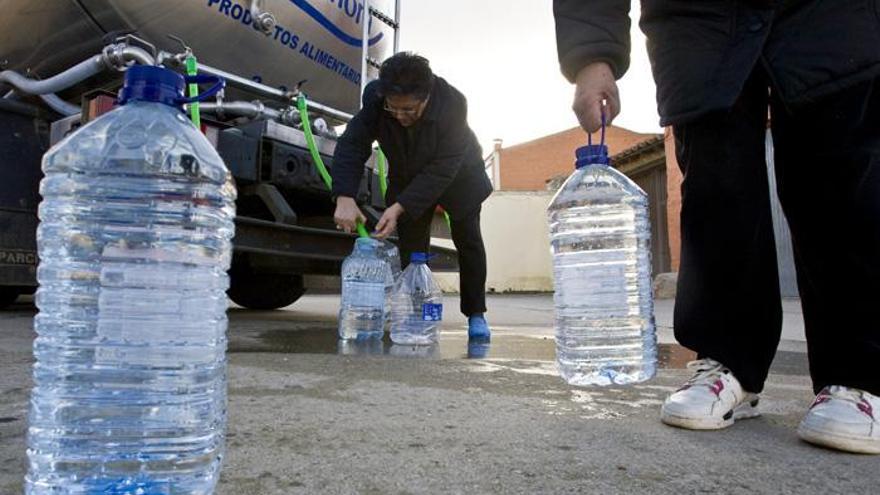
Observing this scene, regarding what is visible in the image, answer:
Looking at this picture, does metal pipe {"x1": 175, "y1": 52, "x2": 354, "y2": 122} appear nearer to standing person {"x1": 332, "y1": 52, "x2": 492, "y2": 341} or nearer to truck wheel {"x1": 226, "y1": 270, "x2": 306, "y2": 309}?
standing person {"x1": 332, "y1": 52, "x2": 492, "y2": 341}

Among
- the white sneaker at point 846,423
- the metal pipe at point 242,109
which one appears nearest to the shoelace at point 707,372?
the white sneaker at point 846,423

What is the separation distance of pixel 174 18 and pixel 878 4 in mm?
3218

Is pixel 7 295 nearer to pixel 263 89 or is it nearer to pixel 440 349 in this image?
pixel 263 89

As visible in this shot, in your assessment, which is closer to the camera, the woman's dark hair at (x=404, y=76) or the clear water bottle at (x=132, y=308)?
the clear water bottle at (x=132, y=308)

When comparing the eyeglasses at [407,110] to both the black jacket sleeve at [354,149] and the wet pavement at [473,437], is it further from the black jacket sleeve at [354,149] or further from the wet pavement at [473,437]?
the wet pavement at [473,437]

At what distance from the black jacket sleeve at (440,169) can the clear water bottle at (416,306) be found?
1.04 ft

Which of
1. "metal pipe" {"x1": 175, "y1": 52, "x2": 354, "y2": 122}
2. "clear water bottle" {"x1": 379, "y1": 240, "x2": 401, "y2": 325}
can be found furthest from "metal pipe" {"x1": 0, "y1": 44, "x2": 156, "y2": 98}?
"clear water bottle" {"x1": 379, "y1": 240, "x2": 401, "y2": 325}

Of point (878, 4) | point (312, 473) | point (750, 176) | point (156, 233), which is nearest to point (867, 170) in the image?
point (750, 176)

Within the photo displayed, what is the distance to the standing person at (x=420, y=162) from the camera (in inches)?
120

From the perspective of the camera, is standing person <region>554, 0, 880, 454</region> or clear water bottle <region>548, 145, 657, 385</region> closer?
standing person <region>554, 0, 880, 454</region>

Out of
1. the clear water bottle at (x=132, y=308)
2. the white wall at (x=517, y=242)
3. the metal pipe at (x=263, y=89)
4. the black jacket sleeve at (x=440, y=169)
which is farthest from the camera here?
the white wall at (x=517, y=242)

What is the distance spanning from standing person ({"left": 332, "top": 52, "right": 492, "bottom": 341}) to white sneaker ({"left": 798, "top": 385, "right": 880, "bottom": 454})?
79.3 inches

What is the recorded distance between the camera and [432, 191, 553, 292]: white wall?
1755cm

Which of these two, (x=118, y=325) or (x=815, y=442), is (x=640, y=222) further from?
(x=118, y=325)
